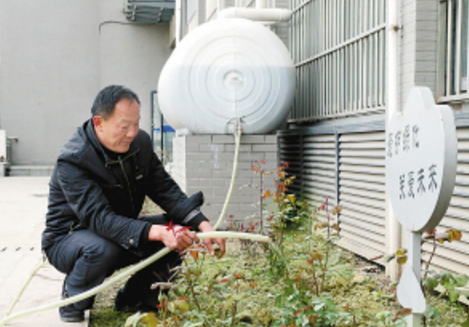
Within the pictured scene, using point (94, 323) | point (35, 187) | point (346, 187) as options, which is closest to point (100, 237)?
point (94, 323)

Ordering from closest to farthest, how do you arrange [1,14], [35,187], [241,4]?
[241,4] → [35,187] → [1,14]

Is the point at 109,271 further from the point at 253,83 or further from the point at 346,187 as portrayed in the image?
the point at 253,83

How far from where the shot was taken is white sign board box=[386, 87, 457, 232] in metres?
1.89

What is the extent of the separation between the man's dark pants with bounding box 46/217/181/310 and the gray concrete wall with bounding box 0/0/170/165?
14598 mm

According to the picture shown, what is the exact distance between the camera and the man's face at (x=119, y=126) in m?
3.04

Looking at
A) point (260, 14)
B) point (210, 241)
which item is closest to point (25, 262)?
point (210, 241)

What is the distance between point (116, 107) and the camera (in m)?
3.04

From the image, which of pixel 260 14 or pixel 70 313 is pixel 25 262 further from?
pixel 260 14

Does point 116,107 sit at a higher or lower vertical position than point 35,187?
higher

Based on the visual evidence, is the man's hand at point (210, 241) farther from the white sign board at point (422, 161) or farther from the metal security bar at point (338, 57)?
the metal security bar at point (338, 57)

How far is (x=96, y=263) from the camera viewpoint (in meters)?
3.03

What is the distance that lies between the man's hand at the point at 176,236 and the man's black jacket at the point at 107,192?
0.08 meters

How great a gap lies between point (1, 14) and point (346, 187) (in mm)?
16096

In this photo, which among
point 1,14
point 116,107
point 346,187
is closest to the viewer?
point 116,107
